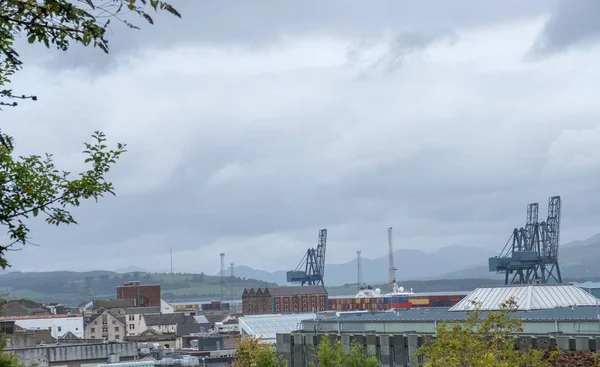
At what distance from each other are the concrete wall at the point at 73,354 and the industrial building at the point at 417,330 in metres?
12.9

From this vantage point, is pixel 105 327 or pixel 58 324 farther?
pixel 105 327

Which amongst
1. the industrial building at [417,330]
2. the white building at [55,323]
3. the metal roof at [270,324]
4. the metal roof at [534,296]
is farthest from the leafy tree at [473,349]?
the white building at [55,323]

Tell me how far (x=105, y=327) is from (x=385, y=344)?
11789 cm

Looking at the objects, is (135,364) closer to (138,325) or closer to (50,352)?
(50,352)

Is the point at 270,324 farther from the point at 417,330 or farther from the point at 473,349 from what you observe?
the point at 473,349

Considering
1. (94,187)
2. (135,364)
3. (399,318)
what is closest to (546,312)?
(399,318)

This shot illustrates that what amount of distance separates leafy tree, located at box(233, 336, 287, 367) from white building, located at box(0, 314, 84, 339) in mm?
68336

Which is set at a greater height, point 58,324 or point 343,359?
point 58,324

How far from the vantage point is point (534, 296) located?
92.2 metres

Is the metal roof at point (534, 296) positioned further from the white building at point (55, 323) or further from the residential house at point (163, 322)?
the residential house at point (163, 322)

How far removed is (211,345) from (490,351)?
93.3 meters

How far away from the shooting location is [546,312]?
69.6 metres

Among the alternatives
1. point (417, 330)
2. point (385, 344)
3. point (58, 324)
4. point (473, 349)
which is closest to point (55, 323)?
point (58, 324)

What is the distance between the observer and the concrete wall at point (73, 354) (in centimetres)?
7194
